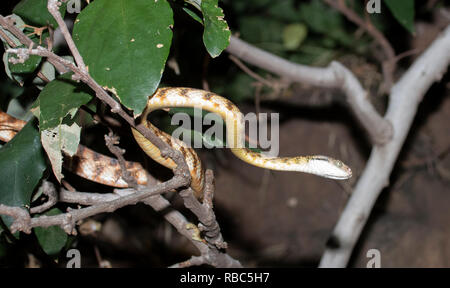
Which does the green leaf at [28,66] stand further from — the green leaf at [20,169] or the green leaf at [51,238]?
the green leaf at [51,238]

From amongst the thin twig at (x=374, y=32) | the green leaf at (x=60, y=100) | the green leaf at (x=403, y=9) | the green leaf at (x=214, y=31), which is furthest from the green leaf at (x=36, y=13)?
the thin twig at (x=374, y=32)

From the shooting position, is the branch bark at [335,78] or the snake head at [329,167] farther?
the branch bark at [335,78]

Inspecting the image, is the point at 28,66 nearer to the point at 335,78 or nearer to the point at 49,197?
the point at 49,197

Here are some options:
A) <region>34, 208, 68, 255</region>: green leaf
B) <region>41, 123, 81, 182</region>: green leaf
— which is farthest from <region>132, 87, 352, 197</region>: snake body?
<region>34, 208, 68, 255</region>: green leaf

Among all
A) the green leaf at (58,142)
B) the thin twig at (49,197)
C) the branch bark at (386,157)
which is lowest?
the branch bark at (386,157)

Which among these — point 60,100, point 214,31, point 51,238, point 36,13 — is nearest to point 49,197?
point 51,238
